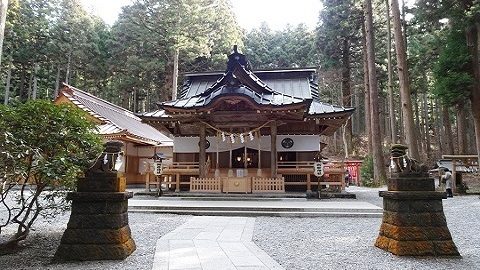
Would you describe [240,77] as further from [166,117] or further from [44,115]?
[44,115]

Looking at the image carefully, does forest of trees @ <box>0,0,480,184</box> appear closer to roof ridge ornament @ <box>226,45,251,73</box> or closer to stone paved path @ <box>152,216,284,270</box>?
roof ridge ornament @ <box>226,45,251,73</box>

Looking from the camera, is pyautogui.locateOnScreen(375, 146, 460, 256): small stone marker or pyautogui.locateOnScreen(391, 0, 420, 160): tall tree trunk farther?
pyautogui.locateOnScreen(391, 0, 420, 160): tall tree trunk

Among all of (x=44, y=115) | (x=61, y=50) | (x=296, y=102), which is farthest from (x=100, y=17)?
(x=44, y=115)

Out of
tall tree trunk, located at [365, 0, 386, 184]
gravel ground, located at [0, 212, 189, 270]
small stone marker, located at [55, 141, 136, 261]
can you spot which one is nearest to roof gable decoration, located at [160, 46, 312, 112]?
tall tree trunk, located at [365, 0, 386, 184]

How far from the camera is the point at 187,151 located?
529 inches

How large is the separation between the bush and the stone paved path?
1.76m

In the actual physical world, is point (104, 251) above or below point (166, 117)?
below

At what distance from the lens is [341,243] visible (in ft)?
16.7

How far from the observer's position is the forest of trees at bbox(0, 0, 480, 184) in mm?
18547

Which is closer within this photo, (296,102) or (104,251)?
(104,251)

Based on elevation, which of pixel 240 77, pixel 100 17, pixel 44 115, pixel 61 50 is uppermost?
pixel 100 17

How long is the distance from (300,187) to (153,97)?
74.3 feet

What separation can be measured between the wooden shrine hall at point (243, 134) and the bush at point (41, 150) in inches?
255

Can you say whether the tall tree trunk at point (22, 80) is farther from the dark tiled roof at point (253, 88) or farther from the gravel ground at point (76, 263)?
the gravel ground at point (76, 263)
